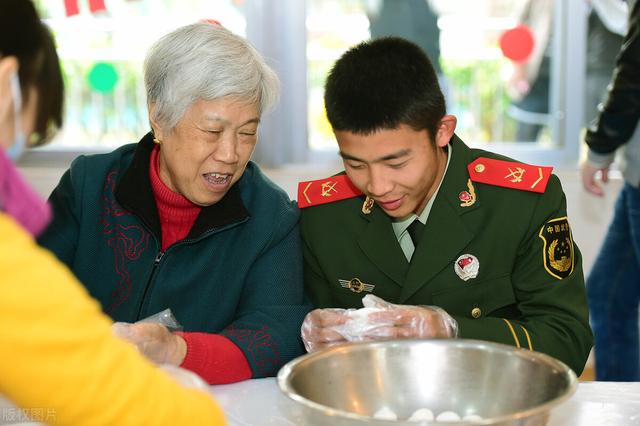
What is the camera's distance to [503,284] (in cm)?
167

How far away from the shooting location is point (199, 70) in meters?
1.64

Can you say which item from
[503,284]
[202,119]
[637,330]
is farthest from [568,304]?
[637,330]

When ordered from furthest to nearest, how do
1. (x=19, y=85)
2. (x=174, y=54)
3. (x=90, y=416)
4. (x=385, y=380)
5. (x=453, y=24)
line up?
(x=453, y=24), (x=174, y=54), (x=385, y=380), (x=19, y=85), (x=90, y=416)

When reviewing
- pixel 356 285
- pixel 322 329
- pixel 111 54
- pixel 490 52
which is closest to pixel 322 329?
pixel 322 329

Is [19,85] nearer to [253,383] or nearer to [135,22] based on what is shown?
[253,383]

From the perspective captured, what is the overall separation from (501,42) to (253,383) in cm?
229

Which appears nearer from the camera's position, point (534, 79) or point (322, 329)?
point (322, 329)

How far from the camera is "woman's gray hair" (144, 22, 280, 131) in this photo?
64.5 inches

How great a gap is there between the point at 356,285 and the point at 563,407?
0.57 m

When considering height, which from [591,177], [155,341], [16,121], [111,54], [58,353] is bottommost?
[591,177]

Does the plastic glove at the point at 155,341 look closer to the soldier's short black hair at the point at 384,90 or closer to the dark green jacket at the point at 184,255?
the dark green jacket at the point at 184,255

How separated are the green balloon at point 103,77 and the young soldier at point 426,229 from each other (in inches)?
77.3

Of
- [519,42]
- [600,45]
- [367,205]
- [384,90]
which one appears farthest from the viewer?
[519,42]

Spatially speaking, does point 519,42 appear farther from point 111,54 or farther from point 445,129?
point 445,129
